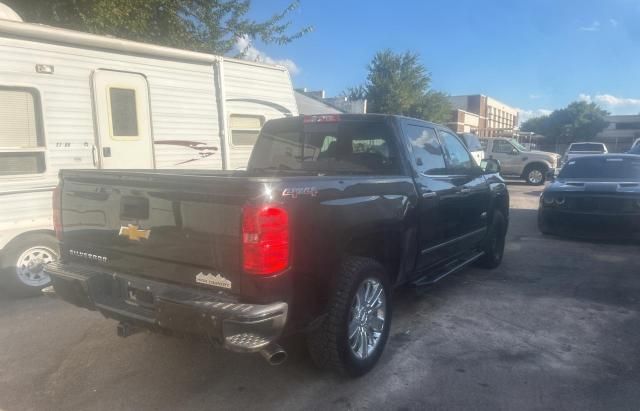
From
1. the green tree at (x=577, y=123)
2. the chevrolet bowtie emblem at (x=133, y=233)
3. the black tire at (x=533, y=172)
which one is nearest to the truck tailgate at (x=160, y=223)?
the chevrolet bowtie emblem at (x=133, y=233)

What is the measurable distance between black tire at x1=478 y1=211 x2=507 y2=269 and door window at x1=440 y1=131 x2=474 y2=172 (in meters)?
1.00

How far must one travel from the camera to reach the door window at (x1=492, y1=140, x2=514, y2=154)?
1936cm

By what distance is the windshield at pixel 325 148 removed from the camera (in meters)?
4.46

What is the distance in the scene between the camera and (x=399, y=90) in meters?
32.7

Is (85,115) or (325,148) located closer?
(325,148)

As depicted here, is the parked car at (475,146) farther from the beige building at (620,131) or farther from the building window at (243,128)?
the beige building at (620,131)

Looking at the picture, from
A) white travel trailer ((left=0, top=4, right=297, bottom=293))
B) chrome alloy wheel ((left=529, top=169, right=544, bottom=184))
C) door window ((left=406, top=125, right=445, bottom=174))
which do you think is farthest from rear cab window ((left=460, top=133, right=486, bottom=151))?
door window ((left=406, top=125, right=445, bottom=174))

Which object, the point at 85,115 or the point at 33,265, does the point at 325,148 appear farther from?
the point at 33,265

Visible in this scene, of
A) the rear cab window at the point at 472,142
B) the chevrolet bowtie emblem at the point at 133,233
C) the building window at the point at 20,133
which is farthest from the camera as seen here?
the rear cab window at the point at 472,142

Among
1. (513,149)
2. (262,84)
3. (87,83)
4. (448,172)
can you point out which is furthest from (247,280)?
(513,149)

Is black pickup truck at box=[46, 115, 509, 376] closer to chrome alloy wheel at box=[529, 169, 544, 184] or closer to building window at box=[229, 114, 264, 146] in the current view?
building window at box=[229, 114, 264, 146]

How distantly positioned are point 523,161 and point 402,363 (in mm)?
17048

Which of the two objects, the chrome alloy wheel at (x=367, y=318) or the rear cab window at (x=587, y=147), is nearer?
the chrome alloy wheel at (x=367, y=318)

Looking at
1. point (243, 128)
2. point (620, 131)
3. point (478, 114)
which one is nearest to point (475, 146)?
point (243, 128)
